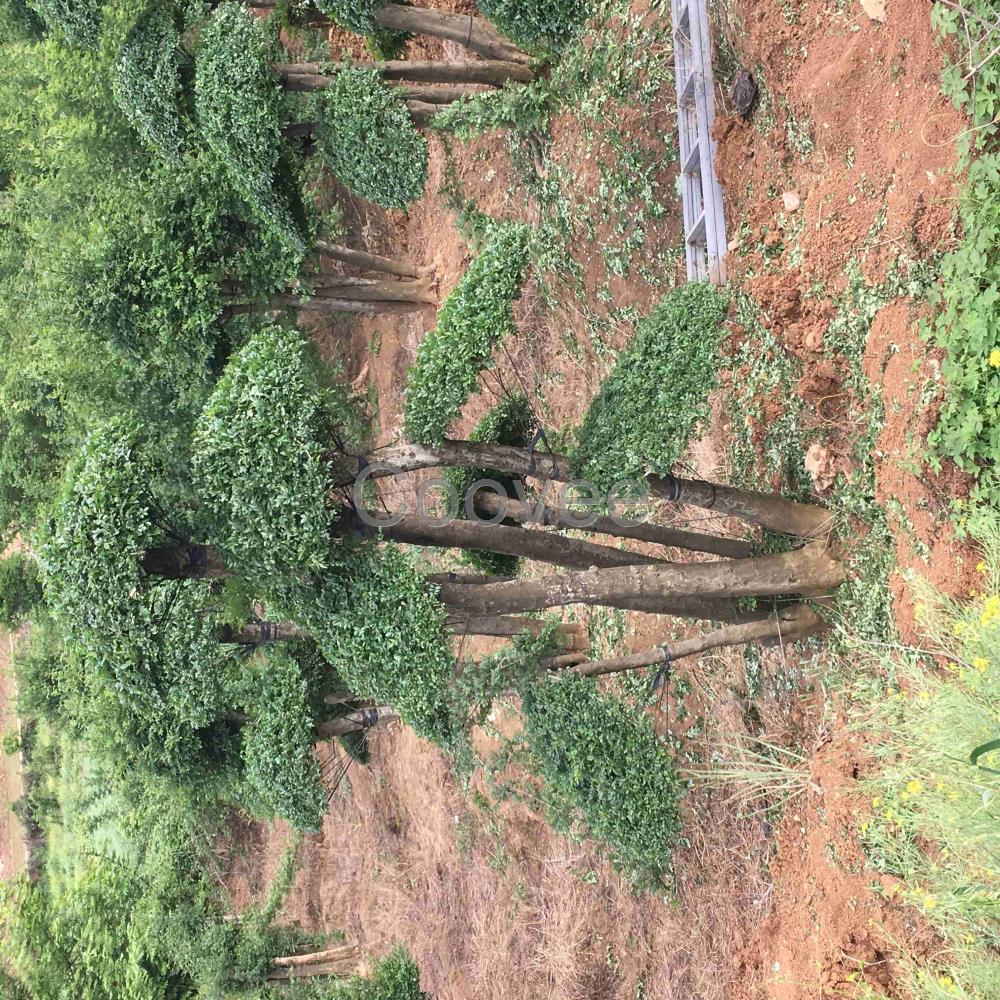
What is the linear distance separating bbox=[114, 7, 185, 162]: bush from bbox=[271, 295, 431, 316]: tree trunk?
2.01 meters

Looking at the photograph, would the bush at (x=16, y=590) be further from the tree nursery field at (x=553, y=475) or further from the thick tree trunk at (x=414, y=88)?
the thick tree trunk at (x=414, y=88)

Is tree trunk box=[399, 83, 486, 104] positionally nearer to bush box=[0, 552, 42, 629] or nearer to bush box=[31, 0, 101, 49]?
bush box=[31, 0, 101, 49]

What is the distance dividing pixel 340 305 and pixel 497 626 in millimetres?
6039

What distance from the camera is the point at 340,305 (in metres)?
11.0

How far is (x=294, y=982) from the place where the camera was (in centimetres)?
1091

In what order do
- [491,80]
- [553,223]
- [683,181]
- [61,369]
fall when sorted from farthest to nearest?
[553,223] < [491,80] < [61,369] < [683,181]

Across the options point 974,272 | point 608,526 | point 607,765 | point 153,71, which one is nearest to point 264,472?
point 608,526

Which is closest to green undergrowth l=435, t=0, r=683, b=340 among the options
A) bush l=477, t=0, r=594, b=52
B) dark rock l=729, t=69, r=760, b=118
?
bush l=477, t=0, r=594, b=52

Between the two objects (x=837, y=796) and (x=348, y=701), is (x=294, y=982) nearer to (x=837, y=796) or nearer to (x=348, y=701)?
(x=348, y=701)

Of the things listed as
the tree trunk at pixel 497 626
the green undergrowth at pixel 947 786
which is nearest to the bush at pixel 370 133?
the tree trunk at pixel 497 626

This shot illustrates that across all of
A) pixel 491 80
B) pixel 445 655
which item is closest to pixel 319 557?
pixel 445 655

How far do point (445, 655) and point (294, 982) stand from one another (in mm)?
7853

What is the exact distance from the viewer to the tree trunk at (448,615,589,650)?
5.54 m

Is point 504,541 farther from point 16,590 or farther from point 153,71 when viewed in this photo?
point 16,590
